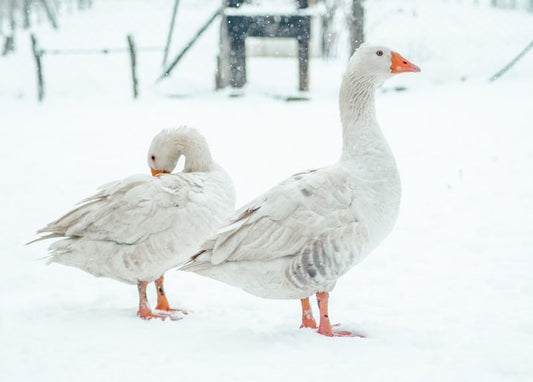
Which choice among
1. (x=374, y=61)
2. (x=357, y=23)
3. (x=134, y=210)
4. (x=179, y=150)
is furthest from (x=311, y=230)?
(x=357, y=23)

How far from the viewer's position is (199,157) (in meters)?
4.73

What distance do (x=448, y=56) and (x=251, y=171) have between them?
873 centimetres

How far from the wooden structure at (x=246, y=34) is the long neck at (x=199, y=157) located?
10.1 m

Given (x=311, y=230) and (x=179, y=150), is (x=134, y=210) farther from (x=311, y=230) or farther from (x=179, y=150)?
(x=311, y=230)

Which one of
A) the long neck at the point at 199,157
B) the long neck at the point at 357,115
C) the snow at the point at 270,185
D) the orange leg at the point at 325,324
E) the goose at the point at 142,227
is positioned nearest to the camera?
the snow at the point at 270,185

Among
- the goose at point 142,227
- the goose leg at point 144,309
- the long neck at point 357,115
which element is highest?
the long neck at point 357,115

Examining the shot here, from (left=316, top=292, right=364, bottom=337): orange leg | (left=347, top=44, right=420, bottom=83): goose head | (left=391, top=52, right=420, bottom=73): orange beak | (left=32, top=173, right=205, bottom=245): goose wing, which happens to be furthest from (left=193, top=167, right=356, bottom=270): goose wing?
(left=391, top=52, right=420, bottom=73): orange beak

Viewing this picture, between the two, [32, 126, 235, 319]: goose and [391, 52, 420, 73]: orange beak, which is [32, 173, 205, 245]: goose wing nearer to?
[32, 126, 235, 319]: goose

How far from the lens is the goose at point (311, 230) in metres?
3.53

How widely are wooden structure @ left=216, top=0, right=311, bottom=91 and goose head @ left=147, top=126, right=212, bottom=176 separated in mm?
9960

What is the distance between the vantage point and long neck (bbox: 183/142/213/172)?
4730 mm

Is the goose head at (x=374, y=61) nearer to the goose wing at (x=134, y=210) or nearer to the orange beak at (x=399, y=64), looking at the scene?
the orange beak at (x=399, y=64)

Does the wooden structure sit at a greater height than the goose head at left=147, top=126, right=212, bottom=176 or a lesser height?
greater

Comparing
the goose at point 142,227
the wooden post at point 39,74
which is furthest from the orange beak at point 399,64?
the wooden post at point 39,74
